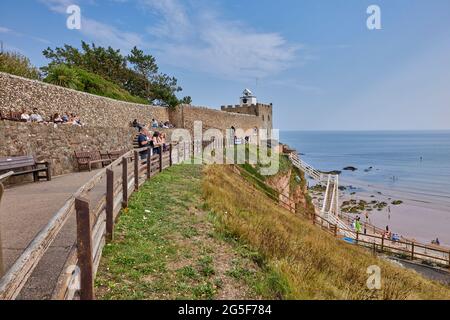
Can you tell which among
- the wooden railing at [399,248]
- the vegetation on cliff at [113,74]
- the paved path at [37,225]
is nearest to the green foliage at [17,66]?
the vegetation on cliff at [113,74]

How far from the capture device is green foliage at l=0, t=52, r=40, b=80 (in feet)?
54.2

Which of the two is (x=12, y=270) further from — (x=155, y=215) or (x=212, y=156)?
(x=212, y=156)

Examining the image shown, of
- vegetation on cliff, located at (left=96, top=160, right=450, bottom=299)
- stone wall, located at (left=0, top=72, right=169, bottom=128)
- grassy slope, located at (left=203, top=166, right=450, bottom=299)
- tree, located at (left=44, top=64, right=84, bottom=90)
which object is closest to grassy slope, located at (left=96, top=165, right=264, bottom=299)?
vegetation on cliff, located at (left=96, top=160, right=450, bottom=299)

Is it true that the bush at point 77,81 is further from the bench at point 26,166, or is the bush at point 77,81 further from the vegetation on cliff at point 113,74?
the bench at point 26,166

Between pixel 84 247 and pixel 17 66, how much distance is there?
64.5 ft

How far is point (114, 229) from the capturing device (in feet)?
19.4

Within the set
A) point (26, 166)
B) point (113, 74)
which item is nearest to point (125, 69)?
point (113, 74)

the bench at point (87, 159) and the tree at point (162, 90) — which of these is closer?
the bench at point (87, 159)

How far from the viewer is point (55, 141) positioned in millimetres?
11508

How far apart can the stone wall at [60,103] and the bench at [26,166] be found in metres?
2.93

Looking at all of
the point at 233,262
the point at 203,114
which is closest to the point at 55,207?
the point at 233,262

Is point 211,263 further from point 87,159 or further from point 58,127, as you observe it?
point 87,159

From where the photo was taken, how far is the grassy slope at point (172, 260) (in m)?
4.15

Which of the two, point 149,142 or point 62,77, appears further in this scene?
point 62,77
